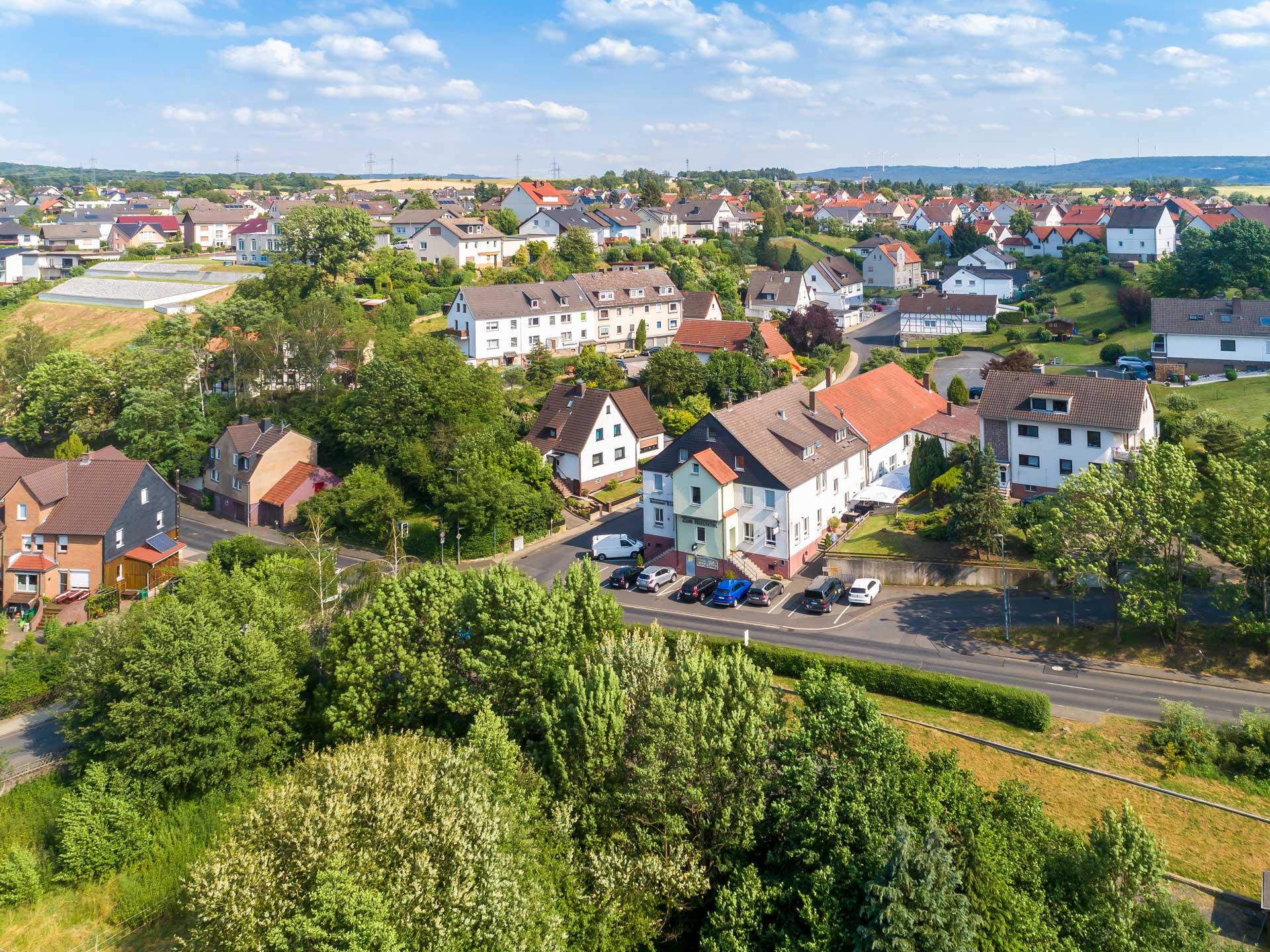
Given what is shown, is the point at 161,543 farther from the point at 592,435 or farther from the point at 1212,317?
the point at 1212,317

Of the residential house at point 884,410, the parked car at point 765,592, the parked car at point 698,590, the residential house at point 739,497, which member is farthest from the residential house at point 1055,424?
the parked car at point 698,590

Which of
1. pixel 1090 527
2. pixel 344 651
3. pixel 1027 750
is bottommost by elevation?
pixel 1027 750

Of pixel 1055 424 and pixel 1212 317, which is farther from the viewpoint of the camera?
pixel 1212 317

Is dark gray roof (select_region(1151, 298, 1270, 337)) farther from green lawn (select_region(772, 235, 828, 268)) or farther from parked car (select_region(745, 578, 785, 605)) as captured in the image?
green lawn (select_region(772, 235, 828, 268))

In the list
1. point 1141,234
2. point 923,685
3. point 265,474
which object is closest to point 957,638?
point 923,685

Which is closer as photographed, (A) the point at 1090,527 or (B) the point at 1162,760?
(B) the point at 1162,760

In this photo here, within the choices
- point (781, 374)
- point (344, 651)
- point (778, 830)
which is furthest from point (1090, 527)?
point (781, 374)

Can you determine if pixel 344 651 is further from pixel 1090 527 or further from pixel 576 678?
pixel 1090 527
